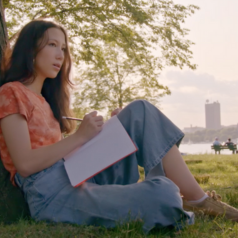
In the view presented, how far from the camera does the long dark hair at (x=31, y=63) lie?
248 centimetres

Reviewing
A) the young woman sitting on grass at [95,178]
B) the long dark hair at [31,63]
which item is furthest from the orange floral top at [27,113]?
the long dark hair at [31,63]

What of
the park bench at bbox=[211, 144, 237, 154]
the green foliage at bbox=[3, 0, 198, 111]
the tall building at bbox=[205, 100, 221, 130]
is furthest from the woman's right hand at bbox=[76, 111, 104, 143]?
the tall building at bbox=[205, 100, 221, 130]

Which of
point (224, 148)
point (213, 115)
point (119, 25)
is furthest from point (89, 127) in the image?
point (213, 115)

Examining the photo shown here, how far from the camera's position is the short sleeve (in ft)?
7.09

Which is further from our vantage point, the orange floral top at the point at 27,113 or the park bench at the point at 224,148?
the park bench at the point at 224,148

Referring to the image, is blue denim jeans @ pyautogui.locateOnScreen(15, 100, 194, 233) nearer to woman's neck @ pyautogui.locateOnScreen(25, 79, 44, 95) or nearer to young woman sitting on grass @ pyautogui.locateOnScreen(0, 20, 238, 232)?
young woman sitting on grass @ pyautogui.locateOnScreen(0, 20, 238, 232)

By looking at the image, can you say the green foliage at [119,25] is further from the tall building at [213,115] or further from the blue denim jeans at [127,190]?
the tall building at [213,115]

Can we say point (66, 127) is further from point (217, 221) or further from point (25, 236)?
point (217, 221)

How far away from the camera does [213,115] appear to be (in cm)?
10438

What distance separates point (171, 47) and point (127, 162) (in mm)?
7513

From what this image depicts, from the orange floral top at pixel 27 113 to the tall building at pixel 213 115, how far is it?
98.6 m

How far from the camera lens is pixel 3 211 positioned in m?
2.44

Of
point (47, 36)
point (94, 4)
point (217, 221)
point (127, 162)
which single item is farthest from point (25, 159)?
point (94, 4)

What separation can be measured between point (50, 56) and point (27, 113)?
19.5 inches
